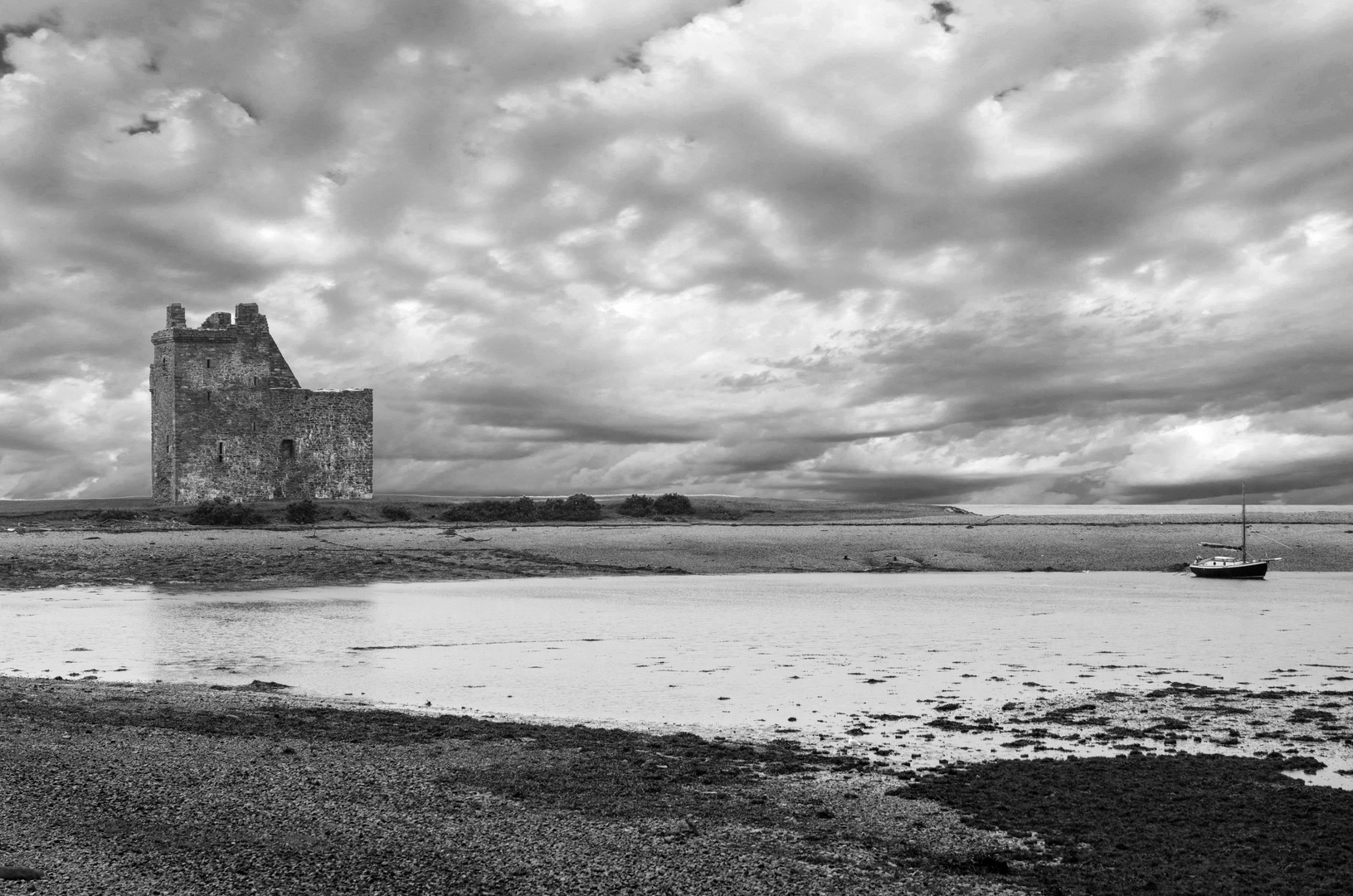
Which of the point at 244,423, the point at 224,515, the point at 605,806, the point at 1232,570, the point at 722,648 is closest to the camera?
the point at 605,806

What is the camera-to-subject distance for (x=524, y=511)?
55406 mm

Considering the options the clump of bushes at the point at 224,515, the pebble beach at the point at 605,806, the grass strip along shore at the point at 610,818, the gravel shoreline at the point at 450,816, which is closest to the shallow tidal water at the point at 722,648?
the pebble beach at the point at 605,806

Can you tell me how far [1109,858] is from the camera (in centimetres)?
639

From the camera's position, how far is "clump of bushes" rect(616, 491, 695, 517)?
200 ft

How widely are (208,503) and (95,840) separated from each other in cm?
4528

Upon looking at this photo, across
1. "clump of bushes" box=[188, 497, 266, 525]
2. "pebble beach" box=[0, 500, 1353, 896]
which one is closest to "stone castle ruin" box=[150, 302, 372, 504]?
"clump of bushes" box=[188, 497, 266, 525]

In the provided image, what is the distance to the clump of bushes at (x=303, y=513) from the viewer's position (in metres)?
47.8

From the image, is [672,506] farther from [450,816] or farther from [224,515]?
[450,816]

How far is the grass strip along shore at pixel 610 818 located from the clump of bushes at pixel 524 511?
143 ft

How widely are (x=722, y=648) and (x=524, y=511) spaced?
129 feet

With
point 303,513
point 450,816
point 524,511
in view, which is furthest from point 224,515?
point 450,816

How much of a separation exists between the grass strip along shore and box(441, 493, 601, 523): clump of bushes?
43465mm

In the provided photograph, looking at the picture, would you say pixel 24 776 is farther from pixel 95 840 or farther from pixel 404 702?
pixel 404 702

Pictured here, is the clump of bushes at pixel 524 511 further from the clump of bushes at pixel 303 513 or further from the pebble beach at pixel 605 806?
the pebble beach at pixel 605 806
